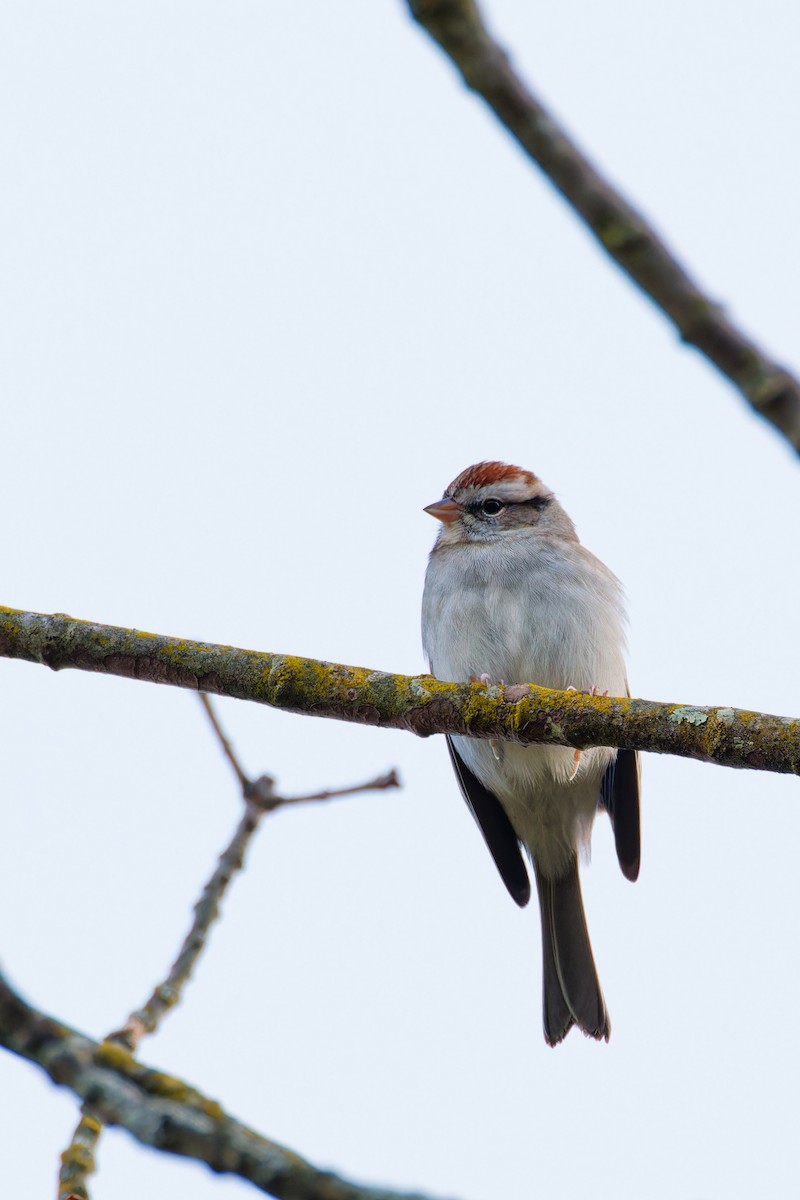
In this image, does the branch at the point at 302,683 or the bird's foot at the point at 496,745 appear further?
the bird's foot at the point at 496,745

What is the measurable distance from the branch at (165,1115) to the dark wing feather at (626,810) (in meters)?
4.65

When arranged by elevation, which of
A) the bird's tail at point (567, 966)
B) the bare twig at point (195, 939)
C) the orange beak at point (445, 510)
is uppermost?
the orange beak at point (445, 510)

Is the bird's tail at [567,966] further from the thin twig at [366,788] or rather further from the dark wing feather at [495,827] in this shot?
the thin twig at [366,788]

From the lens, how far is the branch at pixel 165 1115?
113 cm

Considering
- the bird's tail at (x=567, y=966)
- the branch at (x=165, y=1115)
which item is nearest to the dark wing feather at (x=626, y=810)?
the bird's tail at (x=567, y=966)

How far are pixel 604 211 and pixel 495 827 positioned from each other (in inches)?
206

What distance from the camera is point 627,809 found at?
5.81 m

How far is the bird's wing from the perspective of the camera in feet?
19.0

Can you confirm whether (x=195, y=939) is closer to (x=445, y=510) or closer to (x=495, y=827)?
(x=495, y=827)

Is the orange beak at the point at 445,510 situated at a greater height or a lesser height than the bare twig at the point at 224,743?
greater

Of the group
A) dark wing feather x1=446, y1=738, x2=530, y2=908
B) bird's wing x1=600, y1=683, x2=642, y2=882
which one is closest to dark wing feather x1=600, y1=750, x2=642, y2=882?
bird's wing x1=600, y1=683, x2=642, y2=882

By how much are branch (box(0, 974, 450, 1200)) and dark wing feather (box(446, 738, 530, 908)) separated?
190 inches

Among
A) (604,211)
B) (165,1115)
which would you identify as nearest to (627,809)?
(165,1115)

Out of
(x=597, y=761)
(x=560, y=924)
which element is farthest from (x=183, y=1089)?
(x=560, y=924)
